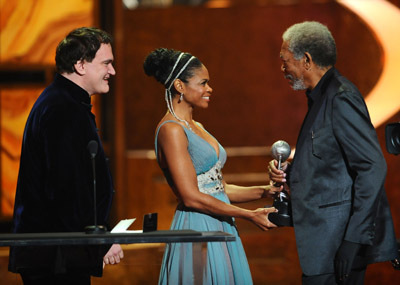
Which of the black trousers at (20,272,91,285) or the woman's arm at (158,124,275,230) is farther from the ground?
the woman's arm at (158,124,275,230)

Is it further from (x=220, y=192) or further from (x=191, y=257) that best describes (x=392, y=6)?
(x=191, y=257)

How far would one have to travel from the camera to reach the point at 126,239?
2.11 metres

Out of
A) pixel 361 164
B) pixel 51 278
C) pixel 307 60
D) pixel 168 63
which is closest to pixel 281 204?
pixel 361 164

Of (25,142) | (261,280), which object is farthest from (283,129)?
(25,142)

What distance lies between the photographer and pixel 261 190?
310 centimetres

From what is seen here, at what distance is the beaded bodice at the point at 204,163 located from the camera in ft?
9.46

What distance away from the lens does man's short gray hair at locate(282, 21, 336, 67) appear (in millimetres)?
2673

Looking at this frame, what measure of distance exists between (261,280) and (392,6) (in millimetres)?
2344

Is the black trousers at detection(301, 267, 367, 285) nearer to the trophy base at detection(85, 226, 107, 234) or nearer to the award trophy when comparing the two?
the award trophy

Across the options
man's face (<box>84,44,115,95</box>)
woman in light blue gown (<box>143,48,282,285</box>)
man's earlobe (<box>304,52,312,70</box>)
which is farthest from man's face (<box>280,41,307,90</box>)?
man's face (<box>84,44,115,95</box>)

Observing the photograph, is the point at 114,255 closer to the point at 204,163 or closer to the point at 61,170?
the point at 61,170

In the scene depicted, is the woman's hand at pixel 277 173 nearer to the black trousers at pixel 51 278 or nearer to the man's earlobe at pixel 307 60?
the man's earlobe at pixel 307 60

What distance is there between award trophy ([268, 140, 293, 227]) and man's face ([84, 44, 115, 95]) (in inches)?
30.6

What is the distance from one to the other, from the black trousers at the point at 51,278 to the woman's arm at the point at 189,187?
0.67 meters
